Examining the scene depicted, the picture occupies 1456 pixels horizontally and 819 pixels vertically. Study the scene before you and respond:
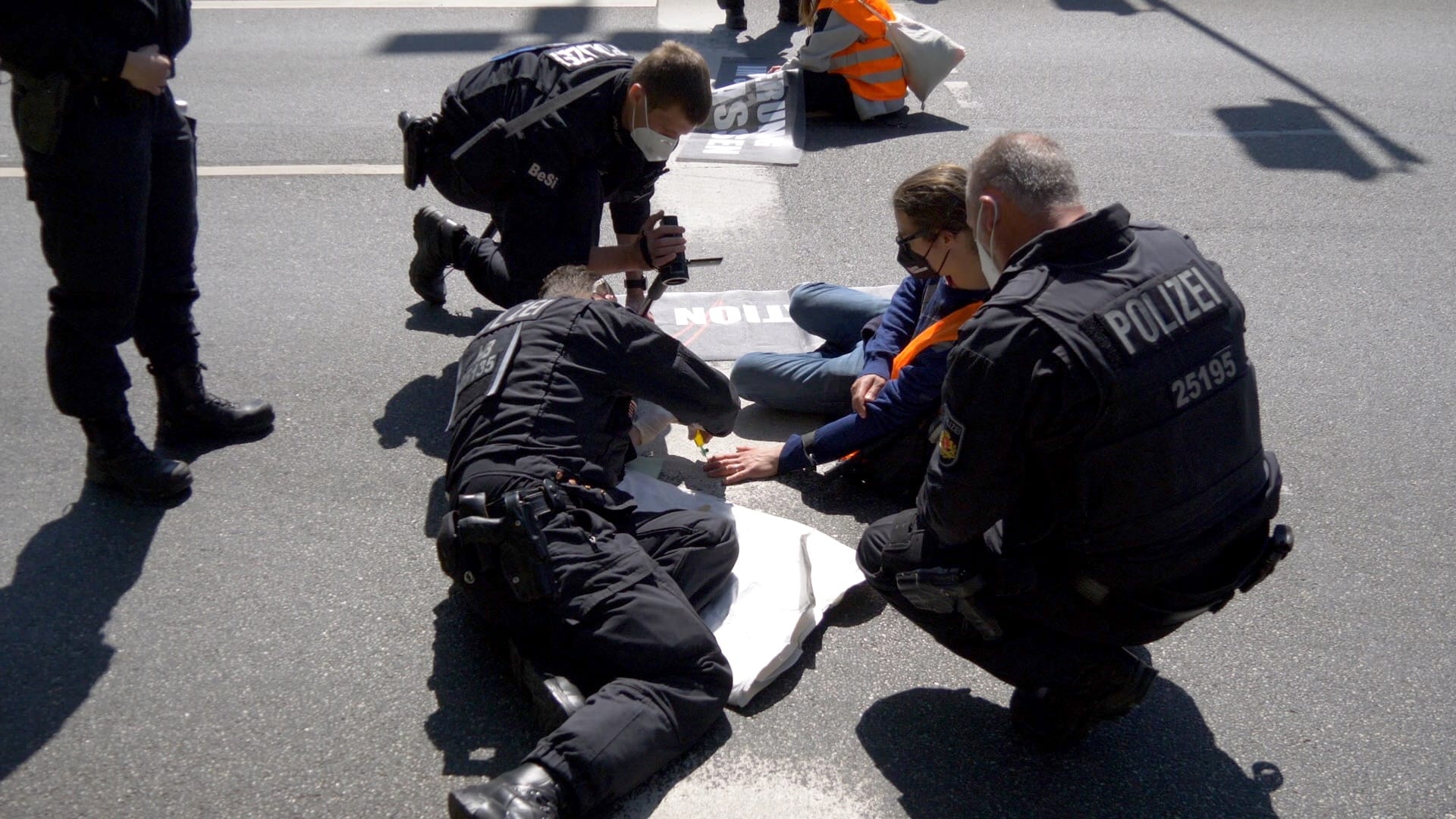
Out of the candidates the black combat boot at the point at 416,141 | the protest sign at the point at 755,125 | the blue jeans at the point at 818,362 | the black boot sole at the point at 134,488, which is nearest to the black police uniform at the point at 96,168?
the black boot sole at the point at 134,488

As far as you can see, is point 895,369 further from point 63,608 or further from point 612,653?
point 63,608

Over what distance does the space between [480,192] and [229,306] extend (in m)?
1.41

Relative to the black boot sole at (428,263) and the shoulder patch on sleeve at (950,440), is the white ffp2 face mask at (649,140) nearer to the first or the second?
the black boot sole at (428,263)

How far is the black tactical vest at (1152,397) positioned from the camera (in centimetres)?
227

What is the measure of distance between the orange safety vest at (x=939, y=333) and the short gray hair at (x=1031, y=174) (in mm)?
800

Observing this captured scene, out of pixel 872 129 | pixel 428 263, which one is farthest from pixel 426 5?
pixel 428 263

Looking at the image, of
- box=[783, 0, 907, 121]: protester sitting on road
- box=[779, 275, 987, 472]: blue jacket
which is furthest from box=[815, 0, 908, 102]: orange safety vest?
box=[779, 275, 987, 472]: blue jacket

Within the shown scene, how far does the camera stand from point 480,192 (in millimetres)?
4070

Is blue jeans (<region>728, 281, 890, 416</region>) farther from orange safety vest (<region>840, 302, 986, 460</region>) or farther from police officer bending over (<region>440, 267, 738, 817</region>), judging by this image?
police officer bending over (<region>440, 267, 738, 817</region>)

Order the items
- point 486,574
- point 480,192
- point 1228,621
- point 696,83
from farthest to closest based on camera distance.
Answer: point 480,192 → point 696,83 → point 1228,621 → point 486,574

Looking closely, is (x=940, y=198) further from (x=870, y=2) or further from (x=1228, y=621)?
(x=870, y=2)

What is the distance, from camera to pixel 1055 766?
8.73 feet

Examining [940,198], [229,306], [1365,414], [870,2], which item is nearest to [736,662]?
[940,198]

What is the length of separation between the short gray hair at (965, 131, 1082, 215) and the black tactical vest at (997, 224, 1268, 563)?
0.59ft
